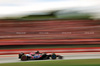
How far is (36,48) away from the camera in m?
9.19

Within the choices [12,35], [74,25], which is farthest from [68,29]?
[12,35]

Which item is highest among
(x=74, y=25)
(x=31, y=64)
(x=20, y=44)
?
(x=74, y=25)

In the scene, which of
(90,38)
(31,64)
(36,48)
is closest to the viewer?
(31,64)

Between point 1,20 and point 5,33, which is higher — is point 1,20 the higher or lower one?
the higher one

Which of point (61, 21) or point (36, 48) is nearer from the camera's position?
point (36, 48)

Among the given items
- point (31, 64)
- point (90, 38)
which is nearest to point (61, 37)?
point (90, 38)

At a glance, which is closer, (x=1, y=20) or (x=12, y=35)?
(x=12, y=35)

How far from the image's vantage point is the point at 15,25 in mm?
10602

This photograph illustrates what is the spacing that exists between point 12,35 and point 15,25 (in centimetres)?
70

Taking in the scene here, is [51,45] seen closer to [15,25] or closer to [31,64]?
[15,25]

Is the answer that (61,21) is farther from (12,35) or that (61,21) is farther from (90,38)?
(12,35)

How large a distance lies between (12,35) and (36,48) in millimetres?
1606

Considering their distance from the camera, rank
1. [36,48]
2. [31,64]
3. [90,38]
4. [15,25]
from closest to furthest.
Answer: [31,64] < [36,48] < [90,38] < [15,25]

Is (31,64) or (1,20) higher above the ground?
(1,20)
